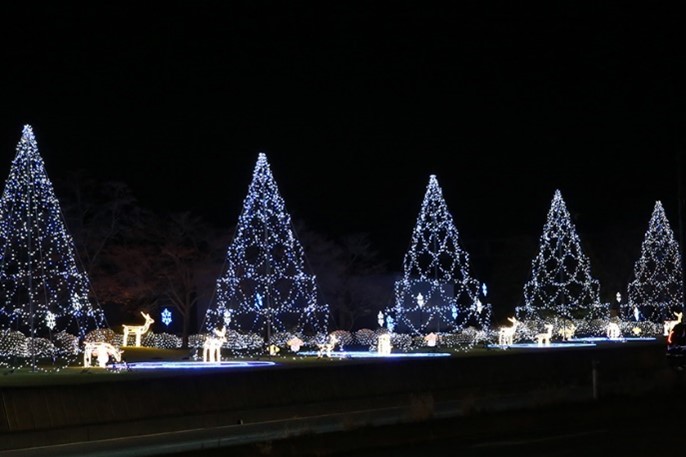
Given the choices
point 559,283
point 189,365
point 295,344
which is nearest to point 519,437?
point 189,365

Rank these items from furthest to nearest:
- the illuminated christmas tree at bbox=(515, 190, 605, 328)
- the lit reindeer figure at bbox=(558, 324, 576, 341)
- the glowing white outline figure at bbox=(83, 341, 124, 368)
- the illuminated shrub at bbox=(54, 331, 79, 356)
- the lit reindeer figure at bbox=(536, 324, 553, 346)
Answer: the illuminated christmas tree at bbox=(515, 190, 605, 328) → the lit reindeer figure at bbox=(558, 324, 576, 341) → the lit reindeer figure at bbox=(536, 324, 553, 346) → the illuminated shrub at bbox=(54, 331, 79, 356) → the glowing white outline figure at bbox=(83, 341, 124, 368)

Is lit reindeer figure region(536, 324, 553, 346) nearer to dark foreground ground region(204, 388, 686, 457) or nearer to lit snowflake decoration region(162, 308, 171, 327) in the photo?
lit snowflake decoration region(162, 308, 171, 327)

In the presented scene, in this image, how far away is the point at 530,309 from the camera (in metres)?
66.3

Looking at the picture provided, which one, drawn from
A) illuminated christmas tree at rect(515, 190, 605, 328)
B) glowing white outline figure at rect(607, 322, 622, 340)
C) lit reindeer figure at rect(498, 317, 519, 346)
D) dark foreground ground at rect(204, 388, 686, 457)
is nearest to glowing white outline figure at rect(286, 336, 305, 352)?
lit reindeer figure at rect(498, 317, 519, 346)

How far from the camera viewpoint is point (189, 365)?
3703cm

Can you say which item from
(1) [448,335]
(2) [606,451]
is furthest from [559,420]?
(1) [448,335]

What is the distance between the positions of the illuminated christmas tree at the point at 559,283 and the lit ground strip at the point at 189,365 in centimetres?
2759

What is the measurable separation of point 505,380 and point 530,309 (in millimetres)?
37401

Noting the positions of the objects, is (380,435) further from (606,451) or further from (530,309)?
(530,309)

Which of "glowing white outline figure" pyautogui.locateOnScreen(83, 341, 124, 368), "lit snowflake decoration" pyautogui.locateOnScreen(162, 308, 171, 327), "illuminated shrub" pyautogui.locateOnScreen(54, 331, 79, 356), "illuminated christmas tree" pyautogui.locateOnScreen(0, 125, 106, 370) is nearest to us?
"glowing white outline figure" pyautogui.locateOnScreen(83, 341, 124, 368)

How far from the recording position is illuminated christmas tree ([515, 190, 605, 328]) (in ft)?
209

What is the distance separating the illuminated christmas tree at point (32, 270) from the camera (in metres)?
36.2

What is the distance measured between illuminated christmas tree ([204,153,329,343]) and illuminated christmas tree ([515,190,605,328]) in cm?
1283

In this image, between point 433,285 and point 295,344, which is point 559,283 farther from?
point 295,344
